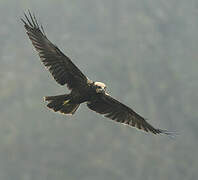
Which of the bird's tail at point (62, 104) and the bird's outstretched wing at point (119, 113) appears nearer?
the bird's tail at point (62, 104)

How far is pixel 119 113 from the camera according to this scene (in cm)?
2189

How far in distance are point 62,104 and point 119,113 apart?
233 centimetres

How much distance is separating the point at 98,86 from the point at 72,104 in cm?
135

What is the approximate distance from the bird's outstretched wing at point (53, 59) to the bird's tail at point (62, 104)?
459 millimetres

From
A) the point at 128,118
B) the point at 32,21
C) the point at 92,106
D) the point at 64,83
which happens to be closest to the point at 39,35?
the point at 32,21

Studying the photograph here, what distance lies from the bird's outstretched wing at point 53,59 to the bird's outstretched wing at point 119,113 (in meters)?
1.26

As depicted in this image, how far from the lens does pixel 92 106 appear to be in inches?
846

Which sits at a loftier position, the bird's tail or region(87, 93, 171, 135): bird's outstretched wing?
region(87, 93, 171, 135): bird's outstretched wing

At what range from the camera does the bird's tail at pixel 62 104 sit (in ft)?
67.7

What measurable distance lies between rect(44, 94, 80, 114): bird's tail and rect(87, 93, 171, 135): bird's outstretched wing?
76 cm

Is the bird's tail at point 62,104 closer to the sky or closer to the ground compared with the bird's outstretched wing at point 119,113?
closer to the ground

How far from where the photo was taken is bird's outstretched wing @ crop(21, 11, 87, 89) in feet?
67.2

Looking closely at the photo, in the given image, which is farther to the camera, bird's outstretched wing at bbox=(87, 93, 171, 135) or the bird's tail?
bird's outstretched wing at bbox=(87, 93, 171, 135)

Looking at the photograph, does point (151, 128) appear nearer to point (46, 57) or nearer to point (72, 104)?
point (72, 104)
